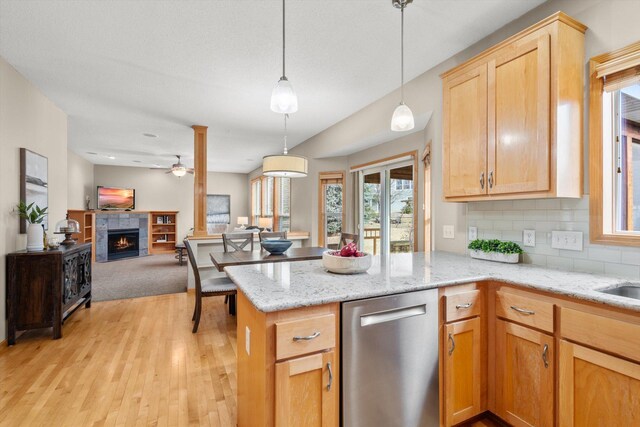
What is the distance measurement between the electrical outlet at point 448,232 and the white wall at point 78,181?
799 centimetres

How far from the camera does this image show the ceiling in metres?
2.15

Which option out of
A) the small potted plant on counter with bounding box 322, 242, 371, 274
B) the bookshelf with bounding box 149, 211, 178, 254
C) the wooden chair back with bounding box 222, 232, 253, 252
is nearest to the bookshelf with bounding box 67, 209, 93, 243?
the bookshelf with bounding box 149, 211, 178, 254

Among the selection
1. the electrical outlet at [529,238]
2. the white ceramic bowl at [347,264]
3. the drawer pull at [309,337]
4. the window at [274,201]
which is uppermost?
the window at [274,201]

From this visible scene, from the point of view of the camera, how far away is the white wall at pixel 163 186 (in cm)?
912

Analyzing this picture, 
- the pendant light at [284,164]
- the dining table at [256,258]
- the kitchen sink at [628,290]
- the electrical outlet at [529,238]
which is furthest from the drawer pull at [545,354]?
the pendant light at [284,164]

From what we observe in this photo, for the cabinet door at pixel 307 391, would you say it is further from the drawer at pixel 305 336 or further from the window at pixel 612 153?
the window at pixel 612 153

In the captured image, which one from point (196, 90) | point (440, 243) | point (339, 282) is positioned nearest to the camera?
point (339, 282)

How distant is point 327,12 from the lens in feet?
7.12

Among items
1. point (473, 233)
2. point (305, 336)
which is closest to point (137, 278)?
point (305, 336)

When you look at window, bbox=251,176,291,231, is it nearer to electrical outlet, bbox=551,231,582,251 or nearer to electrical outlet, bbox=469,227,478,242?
electrical outlet, bbox=469,227,478,242

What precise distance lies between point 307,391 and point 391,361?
44 cm

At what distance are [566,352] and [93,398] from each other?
112 inches

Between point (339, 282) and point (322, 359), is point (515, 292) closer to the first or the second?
point (339, 282)

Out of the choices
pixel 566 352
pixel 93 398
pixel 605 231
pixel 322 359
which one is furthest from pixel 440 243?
pixel 93 398
